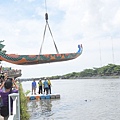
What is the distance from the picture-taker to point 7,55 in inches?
534

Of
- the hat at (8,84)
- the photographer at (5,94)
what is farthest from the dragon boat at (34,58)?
the hat at (8,84)

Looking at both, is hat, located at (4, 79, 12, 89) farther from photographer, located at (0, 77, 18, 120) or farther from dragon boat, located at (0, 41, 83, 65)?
dragon boat, located at (0, 41, 83, 65)

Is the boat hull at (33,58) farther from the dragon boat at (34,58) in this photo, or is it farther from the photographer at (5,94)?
the photographer at (5,94)

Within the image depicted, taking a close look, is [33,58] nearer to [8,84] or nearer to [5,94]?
[5,94]

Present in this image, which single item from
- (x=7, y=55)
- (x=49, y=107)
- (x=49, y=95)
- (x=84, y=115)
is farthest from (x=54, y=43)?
(x=49, y=95)

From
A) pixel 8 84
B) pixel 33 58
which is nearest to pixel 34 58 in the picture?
pixel 33 58

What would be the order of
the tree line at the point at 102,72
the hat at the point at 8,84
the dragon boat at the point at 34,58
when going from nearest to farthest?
the hat at the point at 8,84 → the dragon boat at the point at 34,58 → the tree line at the point at 102,72

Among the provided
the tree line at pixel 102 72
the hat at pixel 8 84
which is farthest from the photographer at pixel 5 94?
the tree line at pixel 102 72

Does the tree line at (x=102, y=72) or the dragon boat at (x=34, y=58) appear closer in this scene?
the dragon boat at (x=34, y=58)

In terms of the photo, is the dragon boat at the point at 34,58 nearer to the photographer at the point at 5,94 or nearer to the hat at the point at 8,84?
the photographer at the point at 5,94

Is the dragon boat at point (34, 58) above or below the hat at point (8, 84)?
above

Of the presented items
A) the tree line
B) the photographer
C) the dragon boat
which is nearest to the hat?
the photographer

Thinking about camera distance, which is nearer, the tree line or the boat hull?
the boat hull

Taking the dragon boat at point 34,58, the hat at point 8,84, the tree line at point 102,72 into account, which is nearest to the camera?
the hat at point 8,84
